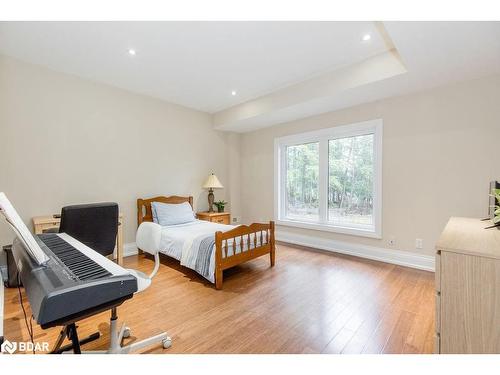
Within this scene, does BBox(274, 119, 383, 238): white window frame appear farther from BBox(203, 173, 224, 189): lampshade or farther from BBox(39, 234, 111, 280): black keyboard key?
BBox(39, 234, 111, 280): black keyboard key

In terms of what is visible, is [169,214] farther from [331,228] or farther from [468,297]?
[468,297]

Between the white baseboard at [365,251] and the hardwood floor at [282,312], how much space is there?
0.56ft

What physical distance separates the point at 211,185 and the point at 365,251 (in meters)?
2.91

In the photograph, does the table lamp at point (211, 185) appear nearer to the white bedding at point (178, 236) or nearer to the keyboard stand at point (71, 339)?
the white bedding at point (178, 236)

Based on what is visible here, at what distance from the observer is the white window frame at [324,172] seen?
356 centimetres

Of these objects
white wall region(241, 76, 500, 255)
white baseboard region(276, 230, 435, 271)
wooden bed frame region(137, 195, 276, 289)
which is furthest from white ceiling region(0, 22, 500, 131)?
white baseboard region(276, 230, 435, 271)

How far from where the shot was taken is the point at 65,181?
10.7ft

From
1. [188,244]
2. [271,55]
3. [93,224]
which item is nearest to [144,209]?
[188,244]

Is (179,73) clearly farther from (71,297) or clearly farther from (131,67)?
(71,297)

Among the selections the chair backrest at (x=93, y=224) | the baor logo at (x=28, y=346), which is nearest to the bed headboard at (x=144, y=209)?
the chair backrest at (x=93, y=224)

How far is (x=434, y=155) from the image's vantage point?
311 cm

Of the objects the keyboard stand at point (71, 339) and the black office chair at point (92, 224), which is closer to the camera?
the keyboard stand at point (71, 339)
